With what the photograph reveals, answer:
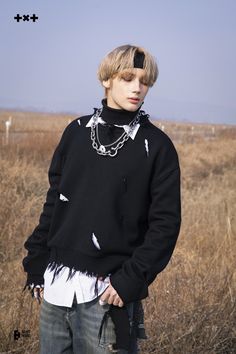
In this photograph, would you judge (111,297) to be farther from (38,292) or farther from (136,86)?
(136,86)

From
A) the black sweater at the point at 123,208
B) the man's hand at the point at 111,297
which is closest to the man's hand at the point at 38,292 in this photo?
the black sweater at the point at 123,208

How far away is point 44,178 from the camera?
780cm

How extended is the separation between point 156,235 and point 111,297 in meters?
0.24

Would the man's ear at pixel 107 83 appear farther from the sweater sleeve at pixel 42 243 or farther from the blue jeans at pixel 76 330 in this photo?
the blue jeans at pixel 76 330

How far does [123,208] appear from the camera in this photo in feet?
5.06

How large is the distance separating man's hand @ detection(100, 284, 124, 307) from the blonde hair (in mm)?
681

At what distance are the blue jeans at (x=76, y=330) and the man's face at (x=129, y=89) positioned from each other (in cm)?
64

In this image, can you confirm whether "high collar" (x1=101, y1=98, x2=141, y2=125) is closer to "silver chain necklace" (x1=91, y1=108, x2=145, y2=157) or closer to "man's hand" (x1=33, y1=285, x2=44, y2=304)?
"silver chain necklace" (x1=91, y1=108, x2=145, y2=157)

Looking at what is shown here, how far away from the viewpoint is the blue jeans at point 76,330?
1.56 m

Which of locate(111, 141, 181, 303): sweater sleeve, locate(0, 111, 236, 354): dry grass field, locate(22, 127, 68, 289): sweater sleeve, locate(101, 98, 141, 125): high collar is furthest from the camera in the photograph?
locate(0, 111, 236, 354): dry grass field

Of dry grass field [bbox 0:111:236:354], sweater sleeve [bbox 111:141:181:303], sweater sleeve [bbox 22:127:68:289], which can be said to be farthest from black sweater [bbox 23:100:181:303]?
dry grass field [bbox 0:111:236:354]

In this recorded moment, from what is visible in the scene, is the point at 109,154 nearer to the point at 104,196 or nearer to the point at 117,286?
the point at 104,196

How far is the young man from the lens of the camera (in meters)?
1.52

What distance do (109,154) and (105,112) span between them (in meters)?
0.16
